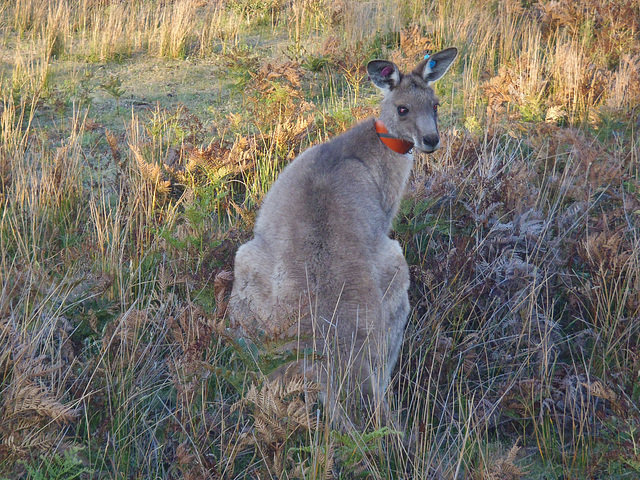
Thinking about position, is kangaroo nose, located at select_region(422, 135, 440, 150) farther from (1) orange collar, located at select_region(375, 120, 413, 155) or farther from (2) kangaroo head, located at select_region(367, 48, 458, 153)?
(1) orange collar, located at select_region(375, 120, 413, 155)

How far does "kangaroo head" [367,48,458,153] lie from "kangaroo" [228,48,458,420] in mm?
85

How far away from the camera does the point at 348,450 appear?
120 inches

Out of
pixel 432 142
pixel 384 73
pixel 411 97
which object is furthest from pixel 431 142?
pixel 384 73

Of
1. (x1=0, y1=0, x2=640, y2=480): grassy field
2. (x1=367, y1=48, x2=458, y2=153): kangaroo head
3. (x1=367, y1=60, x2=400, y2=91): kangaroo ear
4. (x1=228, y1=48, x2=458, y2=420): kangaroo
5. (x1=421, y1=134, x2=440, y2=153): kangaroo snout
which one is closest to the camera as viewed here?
(x1=0, y1=0, x2=640, y2=480): grassy field

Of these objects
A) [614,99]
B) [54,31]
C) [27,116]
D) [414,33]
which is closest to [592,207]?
[614,99]

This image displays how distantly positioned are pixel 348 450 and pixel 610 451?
1554 mm

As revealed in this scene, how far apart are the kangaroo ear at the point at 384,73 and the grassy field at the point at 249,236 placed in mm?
944

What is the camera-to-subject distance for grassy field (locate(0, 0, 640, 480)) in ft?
A: 10.8

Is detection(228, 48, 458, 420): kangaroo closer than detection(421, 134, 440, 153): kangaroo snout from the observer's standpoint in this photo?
Yes

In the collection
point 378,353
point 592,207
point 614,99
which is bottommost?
point 378,353

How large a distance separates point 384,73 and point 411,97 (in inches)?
12.5

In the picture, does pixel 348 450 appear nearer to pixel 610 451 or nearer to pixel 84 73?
pixel 610 451

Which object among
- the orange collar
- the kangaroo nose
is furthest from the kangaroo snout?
the orange collar

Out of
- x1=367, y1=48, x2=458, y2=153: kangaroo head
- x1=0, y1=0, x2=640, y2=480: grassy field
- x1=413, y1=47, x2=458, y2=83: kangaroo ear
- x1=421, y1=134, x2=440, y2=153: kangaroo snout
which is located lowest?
x1=0, y1=0, x2=640, y2=480: grassy field
